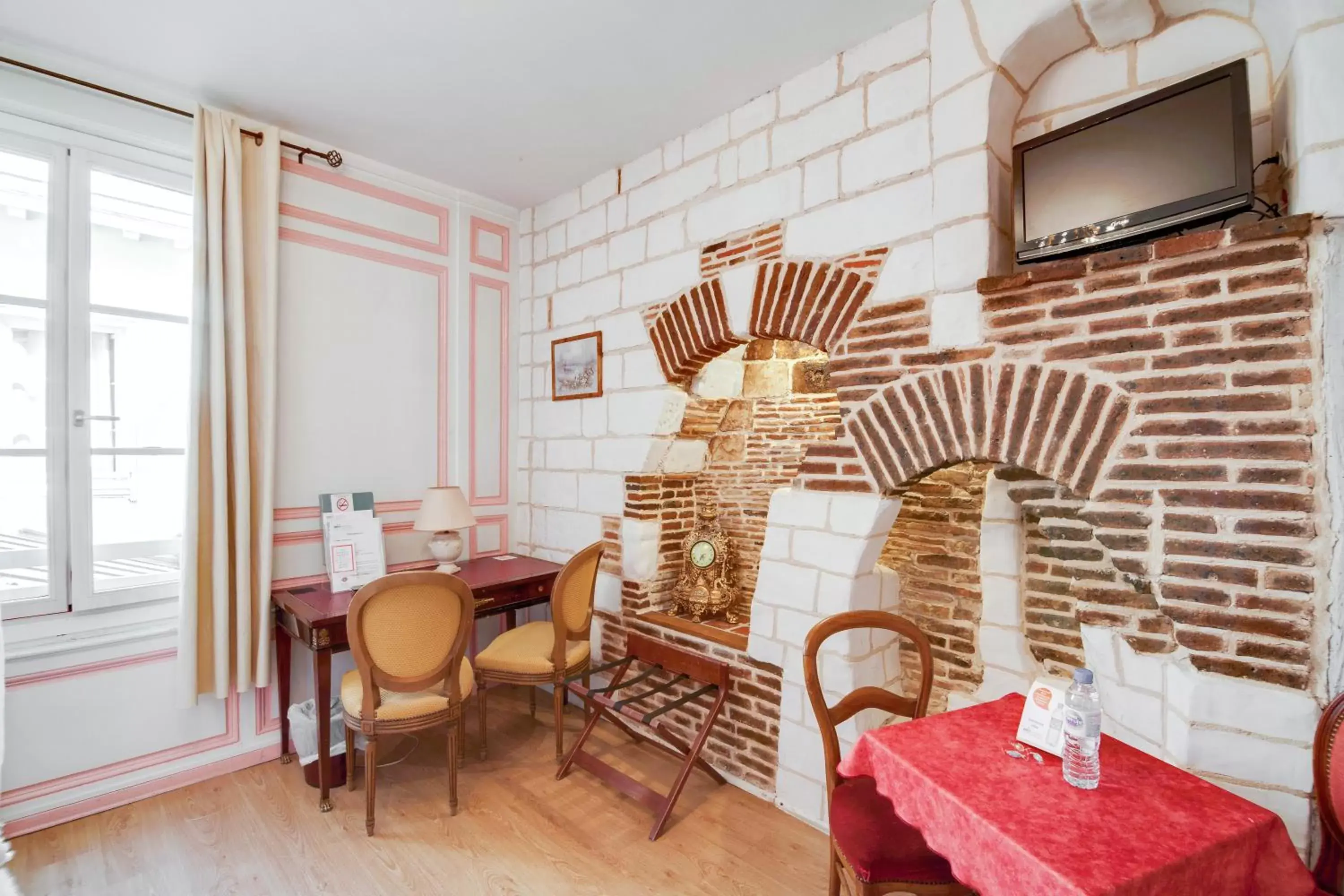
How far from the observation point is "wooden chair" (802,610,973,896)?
1.49 meters

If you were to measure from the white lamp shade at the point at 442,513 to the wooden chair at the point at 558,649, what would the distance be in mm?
647

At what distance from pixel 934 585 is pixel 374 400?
9.92 feet

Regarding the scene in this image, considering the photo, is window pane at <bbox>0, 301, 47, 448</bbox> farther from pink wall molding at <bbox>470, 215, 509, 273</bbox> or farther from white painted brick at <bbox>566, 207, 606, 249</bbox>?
white painted brick at <bbox>566, 207, 606, 249</bbox>

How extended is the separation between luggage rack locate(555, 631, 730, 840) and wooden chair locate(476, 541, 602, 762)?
0.10m

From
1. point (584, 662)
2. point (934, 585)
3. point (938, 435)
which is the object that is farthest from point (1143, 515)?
point (584, 662)

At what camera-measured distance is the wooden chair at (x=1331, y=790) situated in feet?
4.37

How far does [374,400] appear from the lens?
3385 mm

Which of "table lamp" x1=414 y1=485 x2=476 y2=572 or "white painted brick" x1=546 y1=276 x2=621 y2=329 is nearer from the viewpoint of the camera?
"table lamp" x1=414 y1=485 x2=476 y2=572

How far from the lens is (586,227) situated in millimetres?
3564

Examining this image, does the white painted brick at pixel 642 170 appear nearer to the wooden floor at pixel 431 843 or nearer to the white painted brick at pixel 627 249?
the white painted brick at pixel 627 249

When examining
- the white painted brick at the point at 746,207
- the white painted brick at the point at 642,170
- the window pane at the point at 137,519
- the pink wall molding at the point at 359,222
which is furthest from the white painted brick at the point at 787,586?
the pink wall molding at the point at 359,222

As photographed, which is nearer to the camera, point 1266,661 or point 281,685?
point 1266,661

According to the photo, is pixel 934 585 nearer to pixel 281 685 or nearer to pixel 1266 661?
pixel 1266 661

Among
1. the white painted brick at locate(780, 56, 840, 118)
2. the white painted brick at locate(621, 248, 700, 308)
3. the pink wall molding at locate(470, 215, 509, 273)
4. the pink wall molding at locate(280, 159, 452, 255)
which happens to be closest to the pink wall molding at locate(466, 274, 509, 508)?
the pink wall molding at locate(470, 215, 509, 273)
